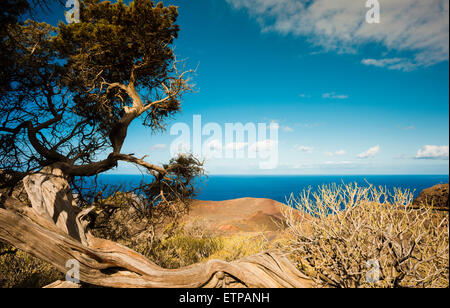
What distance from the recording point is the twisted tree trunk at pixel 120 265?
3250mm

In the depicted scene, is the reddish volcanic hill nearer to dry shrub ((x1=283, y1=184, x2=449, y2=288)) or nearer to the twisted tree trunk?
the twisted tree trunk

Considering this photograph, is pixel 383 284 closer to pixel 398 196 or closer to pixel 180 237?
pixel 398 196

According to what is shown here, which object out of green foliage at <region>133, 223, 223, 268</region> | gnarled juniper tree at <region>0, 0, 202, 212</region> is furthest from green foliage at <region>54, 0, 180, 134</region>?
green foliage at <region>133, 223, 223, 268</region>

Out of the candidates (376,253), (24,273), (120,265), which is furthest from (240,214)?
(376,253)

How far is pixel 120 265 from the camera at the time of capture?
3.67 metres

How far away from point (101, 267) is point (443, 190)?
12.8 m

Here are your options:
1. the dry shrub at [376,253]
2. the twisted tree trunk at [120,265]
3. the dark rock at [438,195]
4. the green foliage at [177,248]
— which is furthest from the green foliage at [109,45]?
the dark rock at [438,195]

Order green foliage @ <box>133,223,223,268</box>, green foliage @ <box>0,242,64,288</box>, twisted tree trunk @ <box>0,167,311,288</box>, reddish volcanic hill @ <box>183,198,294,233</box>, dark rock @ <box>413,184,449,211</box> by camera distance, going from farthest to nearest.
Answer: reddish volcanic hill @ <box>183,198,294,233</box> < dark rock @ <box>413,184,449,211</box> < green foliage @ <box>133,223,223,268</box> < green foliage @ <box>0,242,64,288</box> < twisted tree trunk @ <box>0,167,311,288</box>

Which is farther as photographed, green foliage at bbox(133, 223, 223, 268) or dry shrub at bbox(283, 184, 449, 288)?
green foliage at bbox(133, 223, 223, 268)

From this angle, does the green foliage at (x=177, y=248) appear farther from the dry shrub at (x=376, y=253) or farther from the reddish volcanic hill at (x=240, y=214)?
the reddish volcanic hill at (x=240, y=214)

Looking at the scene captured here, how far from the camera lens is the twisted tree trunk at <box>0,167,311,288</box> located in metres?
3.25

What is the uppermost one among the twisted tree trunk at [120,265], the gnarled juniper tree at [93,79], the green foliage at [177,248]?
the gnarled juniper tree at [93,79]
